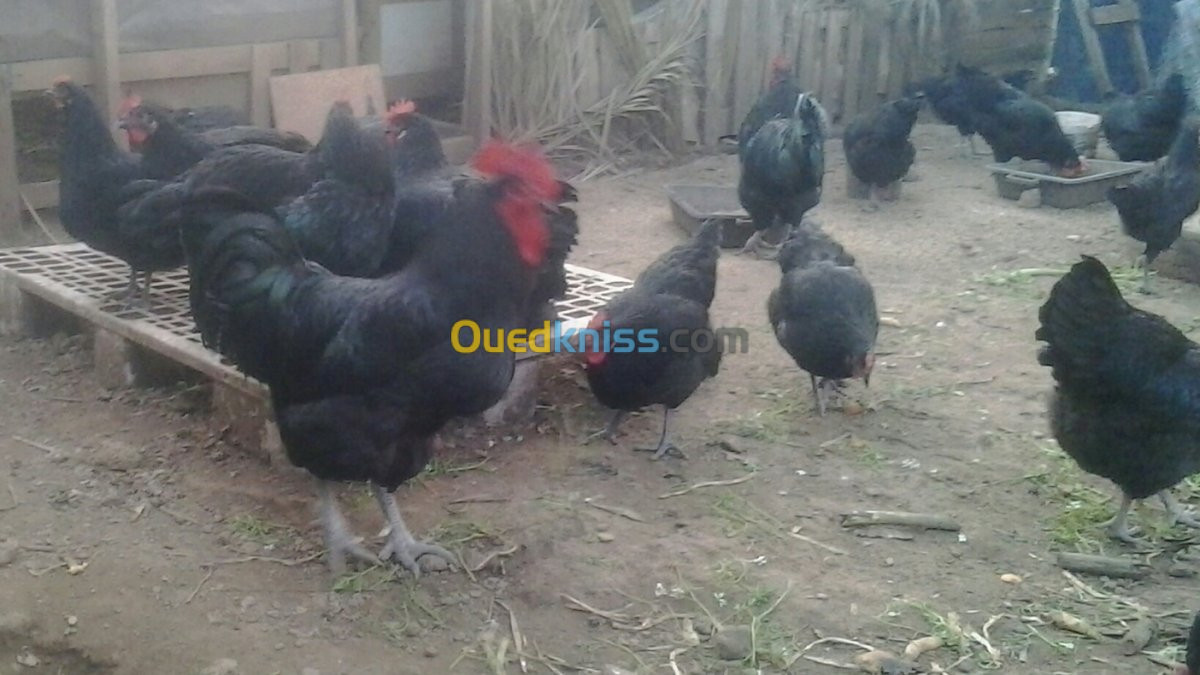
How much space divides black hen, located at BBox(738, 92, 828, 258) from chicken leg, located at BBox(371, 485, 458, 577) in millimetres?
4666

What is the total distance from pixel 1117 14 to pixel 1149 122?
4433 mm

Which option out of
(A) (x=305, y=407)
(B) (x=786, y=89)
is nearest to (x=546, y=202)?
(A) (x=305, y=407)

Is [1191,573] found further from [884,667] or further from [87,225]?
[87,225]

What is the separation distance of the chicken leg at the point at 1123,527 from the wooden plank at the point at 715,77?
7939 millimetres

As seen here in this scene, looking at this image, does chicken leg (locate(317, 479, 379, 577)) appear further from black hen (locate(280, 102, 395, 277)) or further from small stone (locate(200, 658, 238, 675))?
black hen (locate(280, 102, 395, 277))

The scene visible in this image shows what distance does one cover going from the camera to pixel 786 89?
984 cm

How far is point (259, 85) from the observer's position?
8320 mm

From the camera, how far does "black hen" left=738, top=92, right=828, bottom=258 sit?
8.11 m

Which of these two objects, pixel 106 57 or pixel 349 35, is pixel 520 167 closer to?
pixel 106 57

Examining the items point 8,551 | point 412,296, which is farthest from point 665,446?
point 8,551

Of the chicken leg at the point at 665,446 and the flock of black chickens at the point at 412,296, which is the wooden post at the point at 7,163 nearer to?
the flock of black chickens at the point at 412,296

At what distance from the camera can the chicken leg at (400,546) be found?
4160 mm

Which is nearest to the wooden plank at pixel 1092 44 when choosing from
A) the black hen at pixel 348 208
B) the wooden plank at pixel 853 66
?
the wooden plank at pixel 853 66

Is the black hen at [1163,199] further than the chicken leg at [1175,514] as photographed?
Yes
